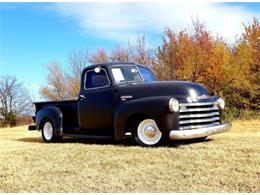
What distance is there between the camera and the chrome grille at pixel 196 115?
25.6 feet

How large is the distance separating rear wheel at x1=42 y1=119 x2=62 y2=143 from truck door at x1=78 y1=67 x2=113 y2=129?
1.07m

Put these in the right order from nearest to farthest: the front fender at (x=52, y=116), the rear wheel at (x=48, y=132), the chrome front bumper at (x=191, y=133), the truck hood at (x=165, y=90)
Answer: the chrome front bumper at (x=191, y=133)
the truck hood at (x=165, y=90)
the front fender at (x=52, y=116)
the rear wheel at (x=48, y=132)

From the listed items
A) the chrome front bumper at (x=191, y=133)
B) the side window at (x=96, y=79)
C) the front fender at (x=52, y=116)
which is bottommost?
the chrome front bumper at (x=191, y=133)

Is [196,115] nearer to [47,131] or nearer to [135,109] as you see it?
[135,109]

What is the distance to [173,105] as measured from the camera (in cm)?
763

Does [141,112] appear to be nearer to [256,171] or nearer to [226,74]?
[256,171]

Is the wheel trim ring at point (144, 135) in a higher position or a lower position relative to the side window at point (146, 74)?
lower

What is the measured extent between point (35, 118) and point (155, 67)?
2235cm

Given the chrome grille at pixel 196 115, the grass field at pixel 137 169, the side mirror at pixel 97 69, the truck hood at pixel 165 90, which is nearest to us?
the grass field at pixel 137 169

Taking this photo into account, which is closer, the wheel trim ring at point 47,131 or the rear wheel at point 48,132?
the rear wheel at point 48,132

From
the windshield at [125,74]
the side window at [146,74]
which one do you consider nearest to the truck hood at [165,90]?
the windshield at [125,74]

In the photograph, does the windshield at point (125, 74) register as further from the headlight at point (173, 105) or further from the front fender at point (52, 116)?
the front fender at point (52, 116)

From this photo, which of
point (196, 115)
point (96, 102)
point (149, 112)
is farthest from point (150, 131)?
point (96, 102)

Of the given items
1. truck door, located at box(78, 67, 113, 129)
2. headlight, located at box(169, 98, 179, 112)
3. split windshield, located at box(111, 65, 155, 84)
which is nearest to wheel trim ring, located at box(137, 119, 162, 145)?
headlight, located at box(169, 98, 179, 112)
